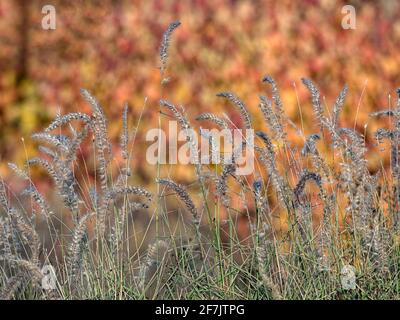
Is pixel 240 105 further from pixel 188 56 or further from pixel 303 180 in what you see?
pixel 188 56

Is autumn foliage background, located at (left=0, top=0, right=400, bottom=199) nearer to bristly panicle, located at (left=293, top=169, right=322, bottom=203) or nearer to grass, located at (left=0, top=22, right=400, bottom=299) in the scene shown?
grass, located at (left=0, top=22, right=400, bottom=299)

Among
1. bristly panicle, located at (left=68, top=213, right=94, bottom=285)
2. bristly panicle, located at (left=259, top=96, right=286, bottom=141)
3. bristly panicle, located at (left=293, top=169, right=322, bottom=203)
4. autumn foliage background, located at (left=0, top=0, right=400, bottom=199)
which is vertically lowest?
bristly panicle, located at (left=68, top=213, right=94, bottom=285)

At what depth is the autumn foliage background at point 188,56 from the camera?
6.31 m

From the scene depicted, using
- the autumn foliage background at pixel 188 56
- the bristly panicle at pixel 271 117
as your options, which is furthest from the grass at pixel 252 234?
the autumn foliage background at pixel 188 56

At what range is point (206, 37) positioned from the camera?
21.0 ft

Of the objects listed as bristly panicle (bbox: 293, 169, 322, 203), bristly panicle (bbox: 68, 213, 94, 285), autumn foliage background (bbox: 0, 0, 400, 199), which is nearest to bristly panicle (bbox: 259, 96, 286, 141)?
bristly panicle (bbox: 293, 169, 322, 203)

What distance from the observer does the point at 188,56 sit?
6.36 m

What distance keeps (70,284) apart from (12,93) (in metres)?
2.20

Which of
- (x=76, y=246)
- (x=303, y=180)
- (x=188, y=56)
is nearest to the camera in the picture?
(x=76, y=246)

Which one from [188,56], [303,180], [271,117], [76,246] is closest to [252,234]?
[303,180]

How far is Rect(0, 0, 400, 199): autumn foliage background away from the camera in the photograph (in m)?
6.31

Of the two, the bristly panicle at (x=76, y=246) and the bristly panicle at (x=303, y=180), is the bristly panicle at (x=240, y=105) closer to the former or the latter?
the bristly panicle at (x=303, y=180)
